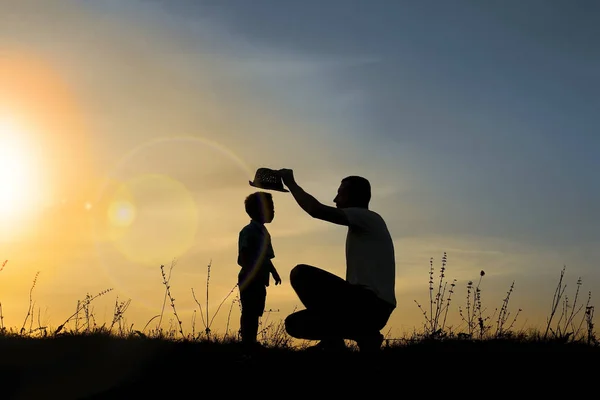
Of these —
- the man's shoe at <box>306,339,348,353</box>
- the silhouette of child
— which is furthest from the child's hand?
the man's shoe at <box>306,339,348,353</box>

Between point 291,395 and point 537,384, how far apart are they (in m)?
2.29

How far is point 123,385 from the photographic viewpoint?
673 centimetres

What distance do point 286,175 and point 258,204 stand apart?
111 inches

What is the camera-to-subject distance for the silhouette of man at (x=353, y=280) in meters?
6.50

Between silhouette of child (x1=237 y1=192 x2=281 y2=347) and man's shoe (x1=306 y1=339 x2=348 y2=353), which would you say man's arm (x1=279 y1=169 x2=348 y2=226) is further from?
silhouette of child (x1=237 y1=192 x2=281 y2=347)

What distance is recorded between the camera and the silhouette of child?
9141 mm

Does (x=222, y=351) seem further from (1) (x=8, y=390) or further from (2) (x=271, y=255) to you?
(1) (x=8, y=390)

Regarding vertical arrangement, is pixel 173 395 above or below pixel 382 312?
below

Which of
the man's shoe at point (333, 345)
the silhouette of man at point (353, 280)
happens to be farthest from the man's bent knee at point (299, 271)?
the man's shoe at point (333, 345)

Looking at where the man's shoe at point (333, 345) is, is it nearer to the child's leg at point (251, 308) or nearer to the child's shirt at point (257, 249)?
the child's leg at point (251, 308)

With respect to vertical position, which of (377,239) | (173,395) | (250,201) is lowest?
(173,395)

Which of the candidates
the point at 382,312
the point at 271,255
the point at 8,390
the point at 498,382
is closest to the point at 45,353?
the point at 8,390

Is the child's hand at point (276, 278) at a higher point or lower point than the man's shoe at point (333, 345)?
higher

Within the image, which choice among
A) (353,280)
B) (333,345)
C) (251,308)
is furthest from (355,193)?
(251,308)
